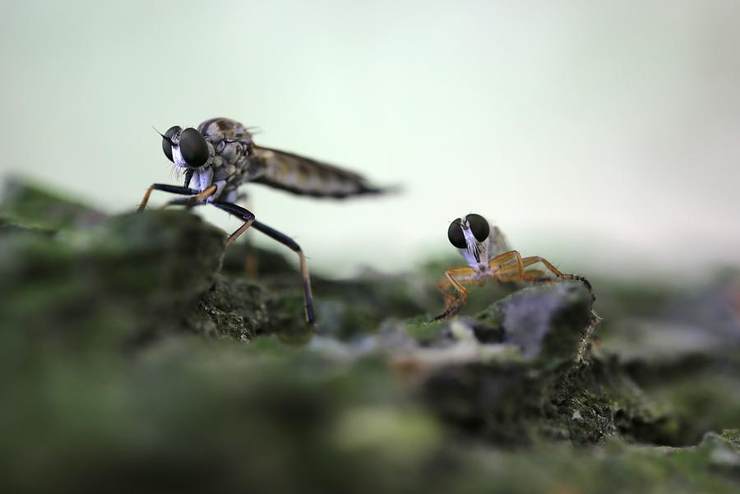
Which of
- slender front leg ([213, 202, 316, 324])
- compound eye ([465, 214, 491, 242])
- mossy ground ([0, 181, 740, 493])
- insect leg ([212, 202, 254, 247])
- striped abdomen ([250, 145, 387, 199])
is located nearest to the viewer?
mossy ground ([0, 181, 740, 493])

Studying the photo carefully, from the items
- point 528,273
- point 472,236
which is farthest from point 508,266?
point 472,236

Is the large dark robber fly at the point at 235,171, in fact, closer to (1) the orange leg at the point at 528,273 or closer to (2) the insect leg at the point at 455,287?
(2) the insect leg at the point at 455,287

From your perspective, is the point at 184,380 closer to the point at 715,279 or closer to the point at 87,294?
the point at 87,294

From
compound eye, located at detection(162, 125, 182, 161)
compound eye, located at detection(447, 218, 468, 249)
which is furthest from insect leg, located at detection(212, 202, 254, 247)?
compound eye, located at detection(447, 218, 468, 249)

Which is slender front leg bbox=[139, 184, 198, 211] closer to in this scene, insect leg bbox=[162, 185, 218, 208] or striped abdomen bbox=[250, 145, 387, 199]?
insect leg bbox=[162, 185, 218, 208]

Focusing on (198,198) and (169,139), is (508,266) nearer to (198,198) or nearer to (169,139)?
(198,198)

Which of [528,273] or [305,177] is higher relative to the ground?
[305,177]

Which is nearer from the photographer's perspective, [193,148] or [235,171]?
[193,148]

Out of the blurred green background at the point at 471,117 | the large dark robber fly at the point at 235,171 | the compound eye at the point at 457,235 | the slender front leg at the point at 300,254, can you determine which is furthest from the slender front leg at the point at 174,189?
the blurred green background at the point at 471,117
